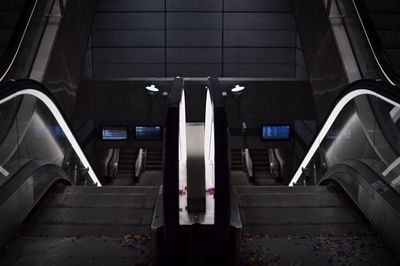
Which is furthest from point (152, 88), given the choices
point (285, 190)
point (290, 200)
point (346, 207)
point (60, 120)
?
point (346, 207)

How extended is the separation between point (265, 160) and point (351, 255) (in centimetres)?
1171

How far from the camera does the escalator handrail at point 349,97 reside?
4348mm

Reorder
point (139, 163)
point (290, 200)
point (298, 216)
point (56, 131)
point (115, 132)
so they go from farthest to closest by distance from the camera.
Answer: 1. point (139, 163)
2. point (115, 132)
3. point (56, 131)
4. point (290, 200)
5. point (298, 216)

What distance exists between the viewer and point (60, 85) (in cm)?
851

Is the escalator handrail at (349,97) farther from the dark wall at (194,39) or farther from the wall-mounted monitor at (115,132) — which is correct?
the wall-mounted monitor at (115,132)

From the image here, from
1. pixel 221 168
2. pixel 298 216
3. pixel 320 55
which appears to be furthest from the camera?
pixel 320 55

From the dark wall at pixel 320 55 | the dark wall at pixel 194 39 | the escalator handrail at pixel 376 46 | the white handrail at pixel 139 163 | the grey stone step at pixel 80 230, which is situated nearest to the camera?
the grey stone step at pixel 80 230

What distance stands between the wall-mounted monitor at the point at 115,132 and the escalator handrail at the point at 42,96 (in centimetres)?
314

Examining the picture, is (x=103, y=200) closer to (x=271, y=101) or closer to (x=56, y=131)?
(x=56, y=131)

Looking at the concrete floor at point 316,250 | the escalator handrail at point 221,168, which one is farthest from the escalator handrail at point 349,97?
the escalator handrail at point 221,168

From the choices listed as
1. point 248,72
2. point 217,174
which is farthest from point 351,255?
point 248,72

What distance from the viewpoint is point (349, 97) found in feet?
19.0

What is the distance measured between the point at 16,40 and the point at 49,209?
8.98 feet

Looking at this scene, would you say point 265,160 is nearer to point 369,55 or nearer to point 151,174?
point 151,174
